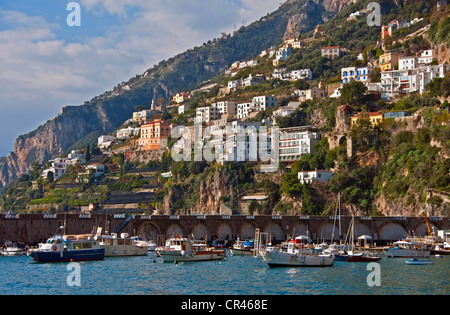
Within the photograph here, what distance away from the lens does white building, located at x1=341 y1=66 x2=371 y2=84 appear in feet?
444

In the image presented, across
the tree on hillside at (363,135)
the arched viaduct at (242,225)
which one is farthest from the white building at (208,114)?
the arched viaduct at (242,225)

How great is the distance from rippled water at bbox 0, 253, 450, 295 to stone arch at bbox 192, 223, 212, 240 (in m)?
23.5

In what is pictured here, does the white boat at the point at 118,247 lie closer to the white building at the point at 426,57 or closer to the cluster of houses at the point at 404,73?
the cluster of houses at the point at 404,73

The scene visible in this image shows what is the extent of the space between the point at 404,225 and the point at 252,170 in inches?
1432

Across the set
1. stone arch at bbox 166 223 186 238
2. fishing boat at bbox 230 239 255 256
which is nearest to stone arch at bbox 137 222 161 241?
stone arch at bbox 166 223 186 238

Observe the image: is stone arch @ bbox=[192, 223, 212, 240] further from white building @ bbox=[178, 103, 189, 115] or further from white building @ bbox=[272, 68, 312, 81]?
white building @ bbox=[178, 103, 189, 115]

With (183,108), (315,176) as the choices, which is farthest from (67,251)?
(183,108)

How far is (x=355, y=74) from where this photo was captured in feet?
449

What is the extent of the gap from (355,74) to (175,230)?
64.7m

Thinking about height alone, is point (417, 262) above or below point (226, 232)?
below

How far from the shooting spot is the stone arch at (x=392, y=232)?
88.8m

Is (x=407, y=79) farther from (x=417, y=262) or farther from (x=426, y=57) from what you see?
(x=417, y=262)

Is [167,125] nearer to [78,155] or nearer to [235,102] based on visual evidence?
[235,102]

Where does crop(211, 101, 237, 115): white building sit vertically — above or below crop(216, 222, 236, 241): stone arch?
above
